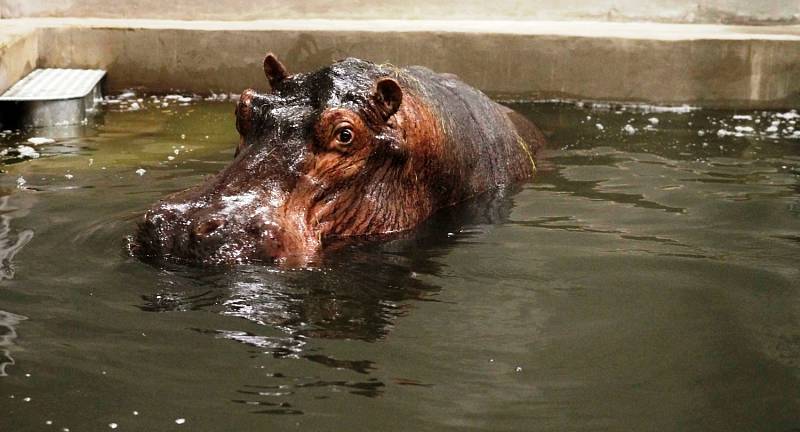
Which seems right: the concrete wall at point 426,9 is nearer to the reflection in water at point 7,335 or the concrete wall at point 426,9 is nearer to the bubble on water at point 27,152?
the bubble on water at point 27,152

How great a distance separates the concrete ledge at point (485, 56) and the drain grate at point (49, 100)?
670 millimetres

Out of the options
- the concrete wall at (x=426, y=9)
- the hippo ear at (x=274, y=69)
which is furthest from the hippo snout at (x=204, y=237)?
the concrete wall at (x=426, y=9)

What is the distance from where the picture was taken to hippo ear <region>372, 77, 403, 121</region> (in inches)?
213

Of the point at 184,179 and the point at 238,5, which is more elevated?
the point at 238,5

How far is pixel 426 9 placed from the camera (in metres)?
12.8

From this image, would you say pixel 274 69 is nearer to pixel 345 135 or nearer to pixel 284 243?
pixel 345 135

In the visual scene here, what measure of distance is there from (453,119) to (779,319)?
8.52 ft

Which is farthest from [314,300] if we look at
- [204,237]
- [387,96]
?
[387,96]

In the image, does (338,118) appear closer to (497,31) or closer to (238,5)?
(497,31)

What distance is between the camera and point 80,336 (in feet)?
13.1

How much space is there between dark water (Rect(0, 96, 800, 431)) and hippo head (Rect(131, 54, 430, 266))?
0.50ft

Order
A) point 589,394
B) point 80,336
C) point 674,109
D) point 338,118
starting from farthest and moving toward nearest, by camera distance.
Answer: point 674,109
point 338,118
point 80,336
point 589,394

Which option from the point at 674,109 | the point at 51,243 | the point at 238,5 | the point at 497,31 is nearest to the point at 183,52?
the point at 238,5

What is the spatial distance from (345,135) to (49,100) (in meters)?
4.85
